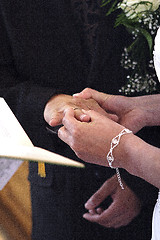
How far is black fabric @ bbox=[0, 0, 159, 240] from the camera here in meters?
1.41

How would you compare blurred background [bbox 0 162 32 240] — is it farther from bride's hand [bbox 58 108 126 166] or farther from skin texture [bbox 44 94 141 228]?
skin texture [bbox 44 94 141 228]

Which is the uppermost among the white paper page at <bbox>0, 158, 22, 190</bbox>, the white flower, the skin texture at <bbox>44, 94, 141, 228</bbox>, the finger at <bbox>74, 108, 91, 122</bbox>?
the white flower

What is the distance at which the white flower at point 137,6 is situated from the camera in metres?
1.22

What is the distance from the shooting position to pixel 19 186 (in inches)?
32.1

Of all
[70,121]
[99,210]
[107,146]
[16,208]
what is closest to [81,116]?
[70,121]

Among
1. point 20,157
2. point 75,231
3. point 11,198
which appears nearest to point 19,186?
point 11,198

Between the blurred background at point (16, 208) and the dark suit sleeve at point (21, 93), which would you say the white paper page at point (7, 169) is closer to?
the blurred background at point (16, 208)

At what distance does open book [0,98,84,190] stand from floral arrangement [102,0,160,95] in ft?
2.19

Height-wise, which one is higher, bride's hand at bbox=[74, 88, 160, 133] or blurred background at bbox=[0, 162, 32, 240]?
blurred background at bbox=[0, 162, 32, 240]

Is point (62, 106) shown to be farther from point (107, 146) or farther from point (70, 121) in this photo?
point (107, 146)

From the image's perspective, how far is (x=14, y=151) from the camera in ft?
1.73

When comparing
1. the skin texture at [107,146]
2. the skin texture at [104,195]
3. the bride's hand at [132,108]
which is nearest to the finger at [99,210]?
the skin texture at [104,195]

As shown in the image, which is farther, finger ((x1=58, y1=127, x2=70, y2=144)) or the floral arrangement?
the floral arrangement

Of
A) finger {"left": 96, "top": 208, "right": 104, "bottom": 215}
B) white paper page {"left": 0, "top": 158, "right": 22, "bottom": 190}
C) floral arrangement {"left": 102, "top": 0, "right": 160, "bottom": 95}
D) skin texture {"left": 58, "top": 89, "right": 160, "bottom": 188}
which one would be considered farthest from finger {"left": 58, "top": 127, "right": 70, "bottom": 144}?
finger {"left": 96, "top": 208, "right": 104, "bottom": 215}
